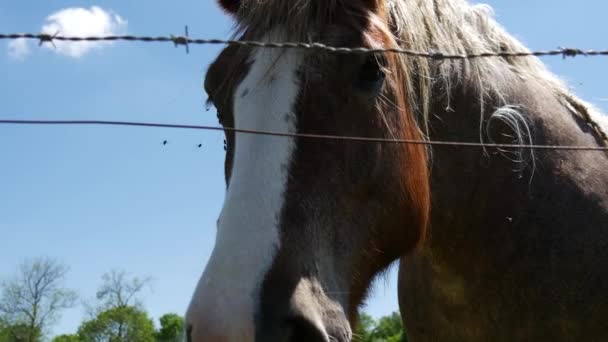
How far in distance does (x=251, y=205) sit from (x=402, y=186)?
86cm

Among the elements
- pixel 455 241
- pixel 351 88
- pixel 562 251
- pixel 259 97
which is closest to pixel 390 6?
pixel 351 88

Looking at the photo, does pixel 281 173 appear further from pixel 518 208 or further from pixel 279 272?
pixel 518 208

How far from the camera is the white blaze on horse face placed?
1926mm

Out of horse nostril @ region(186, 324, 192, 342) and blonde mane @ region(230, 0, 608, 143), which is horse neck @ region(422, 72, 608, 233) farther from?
horse nostril @ region(186, 324, 192, 342)

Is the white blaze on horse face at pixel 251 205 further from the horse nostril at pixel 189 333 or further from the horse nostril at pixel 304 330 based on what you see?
the horse nostril at pixel 304 330

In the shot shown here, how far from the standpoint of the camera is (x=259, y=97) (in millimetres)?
2461

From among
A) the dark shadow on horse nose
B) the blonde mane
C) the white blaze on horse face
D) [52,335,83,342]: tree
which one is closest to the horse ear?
the blonde mane

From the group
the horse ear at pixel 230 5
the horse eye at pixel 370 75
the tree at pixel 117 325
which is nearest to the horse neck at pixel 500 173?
the horse eye at pixel 370 75

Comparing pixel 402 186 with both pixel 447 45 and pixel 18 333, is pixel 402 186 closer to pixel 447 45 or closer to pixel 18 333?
pixel 447 45

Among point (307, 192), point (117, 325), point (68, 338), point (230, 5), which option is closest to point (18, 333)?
point (117, 325)

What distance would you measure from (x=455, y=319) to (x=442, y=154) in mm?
1006

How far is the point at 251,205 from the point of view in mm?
2164

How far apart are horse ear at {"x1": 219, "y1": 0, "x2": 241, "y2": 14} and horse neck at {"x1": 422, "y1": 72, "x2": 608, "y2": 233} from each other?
3.98 ft

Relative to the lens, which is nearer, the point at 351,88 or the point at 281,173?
the point at 281,173
